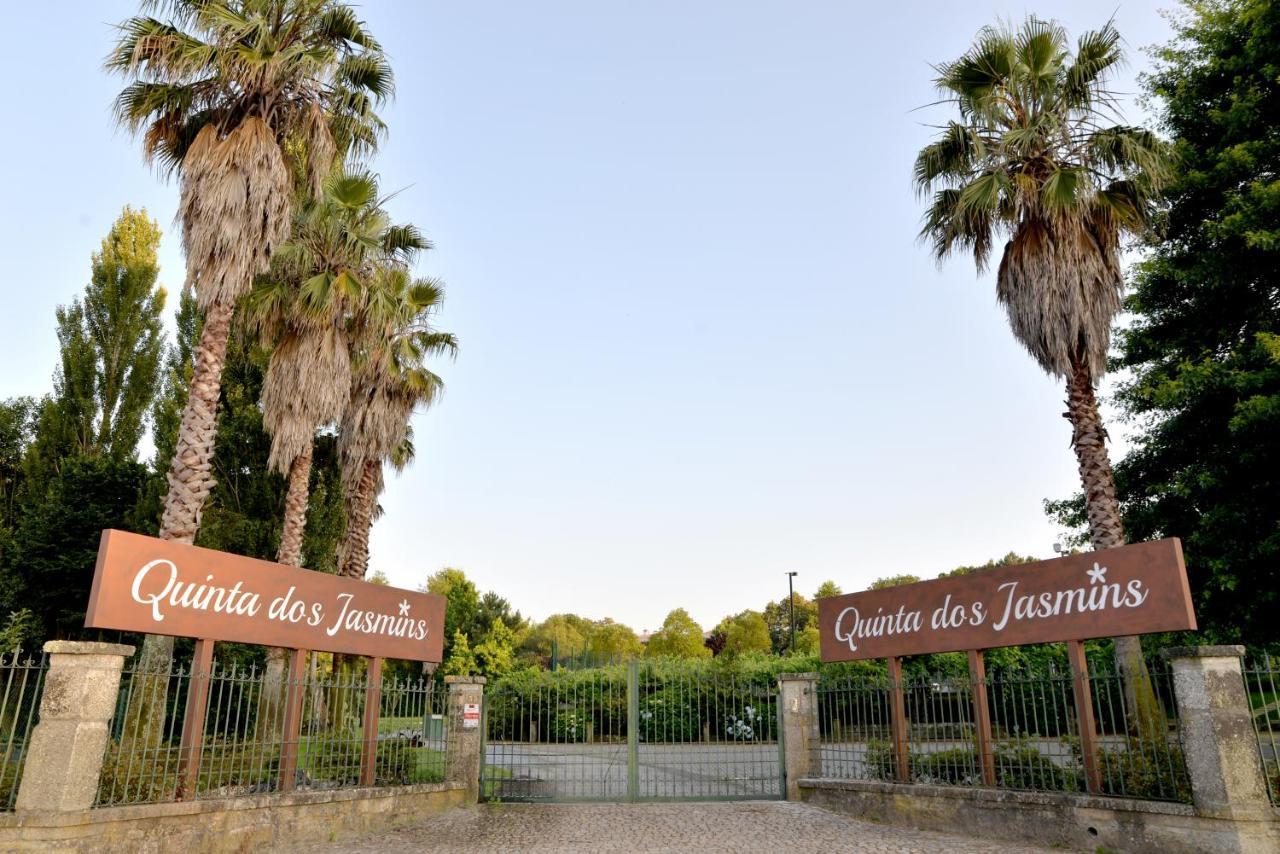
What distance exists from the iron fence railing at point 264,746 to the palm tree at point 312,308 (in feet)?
14.4

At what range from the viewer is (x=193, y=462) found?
10.6m

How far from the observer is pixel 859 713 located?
12070 mm

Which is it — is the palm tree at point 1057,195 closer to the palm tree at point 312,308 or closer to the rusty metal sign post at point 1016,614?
the rusty metal sign post at point 1016,614

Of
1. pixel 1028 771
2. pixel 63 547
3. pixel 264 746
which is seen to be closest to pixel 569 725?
pixel 264 746

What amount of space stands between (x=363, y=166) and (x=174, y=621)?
338 inches

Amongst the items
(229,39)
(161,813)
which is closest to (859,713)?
(161,813)

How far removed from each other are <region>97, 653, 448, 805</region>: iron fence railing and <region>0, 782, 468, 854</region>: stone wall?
0.24 m

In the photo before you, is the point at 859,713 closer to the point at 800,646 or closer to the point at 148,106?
the point at 148,106

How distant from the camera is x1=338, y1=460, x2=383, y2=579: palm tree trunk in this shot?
17938 mm

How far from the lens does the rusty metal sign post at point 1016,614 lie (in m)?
8.62

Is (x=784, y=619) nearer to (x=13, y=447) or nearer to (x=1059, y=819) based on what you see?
(x=13, y=447)

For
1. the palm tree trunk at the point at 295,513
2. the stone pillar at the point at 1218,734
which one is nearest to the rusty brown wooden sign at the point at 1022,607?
the stone pillar at the point at 1218,734

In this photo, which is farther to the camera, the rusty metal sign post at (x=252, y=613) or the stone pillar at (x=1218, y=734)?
the rusty metal sign post at (x=252, y=613)

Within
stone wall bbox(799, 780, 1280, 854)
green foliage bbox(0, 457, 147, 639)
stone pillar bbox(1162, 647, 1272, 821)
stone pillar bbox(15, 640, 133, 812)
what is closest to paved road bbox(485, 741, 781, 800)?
stone wall bbox(799, 780, 1280, 854)
